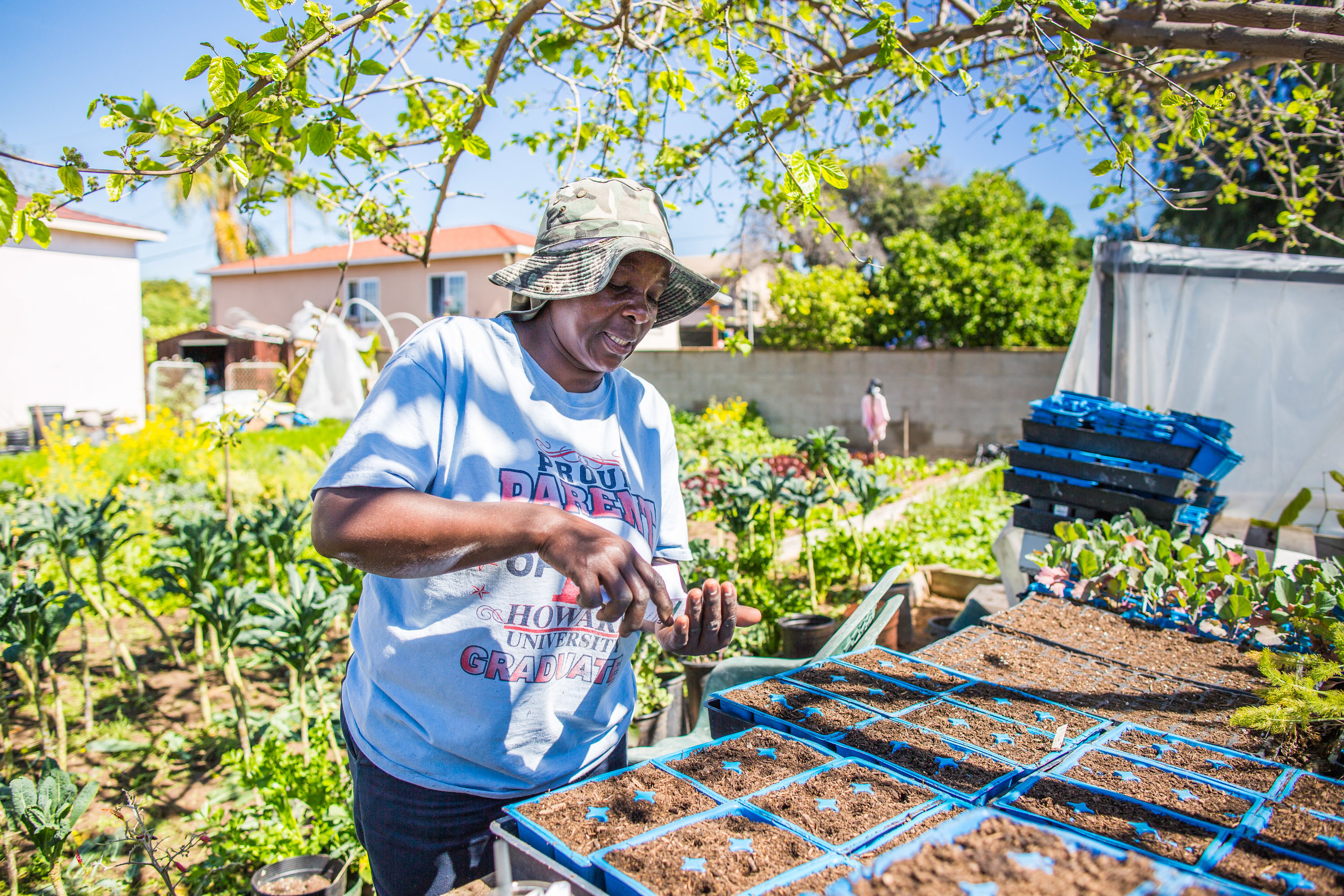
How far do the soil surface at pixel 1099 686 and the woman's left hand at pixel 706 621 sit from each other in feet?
2.18

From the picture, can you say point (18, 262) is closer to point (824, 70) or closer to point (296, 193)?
point (296, 193)

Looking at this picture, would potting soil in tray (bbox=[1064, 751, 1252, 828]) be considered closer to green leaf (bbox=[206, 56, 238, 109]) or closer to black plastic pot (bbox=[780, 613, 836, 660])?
green leaf (bbox=[206, 56, 238, 109])

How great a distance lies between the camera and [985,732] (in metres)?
1.56

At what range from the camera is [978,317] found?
14.6m

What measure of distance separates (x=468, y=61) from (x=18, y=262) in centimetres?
1571

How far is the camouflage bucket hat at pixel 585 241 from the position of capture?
147 cm

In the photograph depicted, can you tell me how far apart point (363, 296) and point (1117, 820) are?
2563cm

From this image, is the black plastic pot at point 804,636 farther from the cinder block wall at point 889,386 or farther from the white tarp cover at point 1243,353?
the cinder block wall at point 889,386

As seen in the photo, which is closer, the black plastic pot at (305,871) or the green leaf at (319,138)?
the green leaf at (319,138)

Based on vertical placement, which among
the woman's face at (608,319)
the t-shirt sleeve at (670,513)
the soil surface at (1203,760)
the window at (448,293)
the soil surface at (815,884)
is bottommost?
the soil surface at (1203,760)

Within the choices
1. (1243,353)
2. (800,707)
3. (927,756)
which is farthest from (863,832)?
(1243,353)

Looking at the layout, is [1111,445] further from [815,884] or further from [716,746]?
[815,884]

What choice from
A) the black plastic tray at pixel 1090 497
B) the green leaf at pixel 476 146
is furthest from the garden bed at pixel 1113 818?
the black plastic tray at pixel 1090 497

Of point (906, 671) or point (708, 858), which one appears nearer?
point (708, 858)
